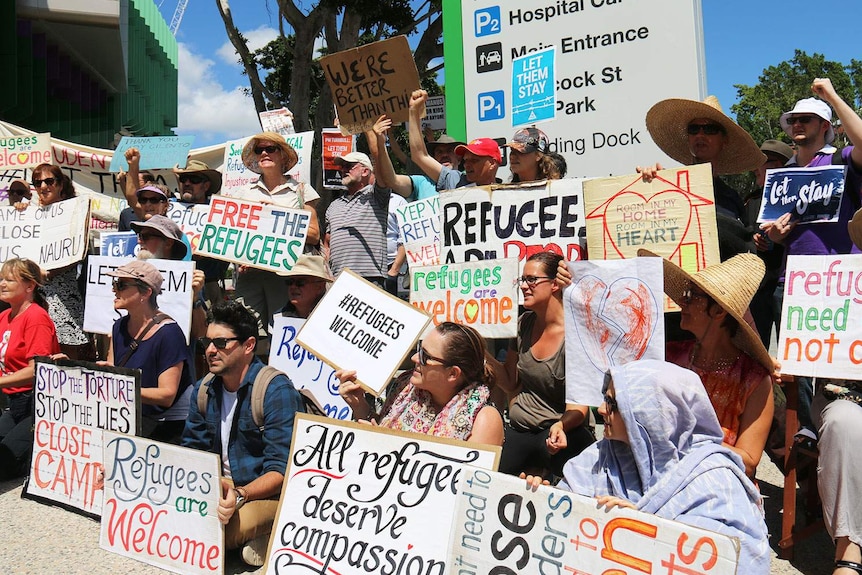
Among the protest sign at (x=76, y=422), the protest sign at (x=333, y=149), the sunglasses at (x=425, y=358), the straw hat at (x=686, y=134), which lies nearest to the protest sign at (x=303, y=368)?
the protest sign at (x=76, y=422)

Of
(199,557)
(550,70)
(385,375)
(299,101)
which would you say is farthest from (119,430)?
(299,101)

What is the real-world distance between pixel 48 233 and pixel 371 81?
10.1 feet

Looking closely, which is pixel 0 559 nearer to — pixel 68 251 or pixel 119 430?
pixel 119 430

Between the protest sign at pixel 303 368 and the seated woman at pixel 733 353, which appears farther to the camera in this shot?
the protest sign at pixel 303 368

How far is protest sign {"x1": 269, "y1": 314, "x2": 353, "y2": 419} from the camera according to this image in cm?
523

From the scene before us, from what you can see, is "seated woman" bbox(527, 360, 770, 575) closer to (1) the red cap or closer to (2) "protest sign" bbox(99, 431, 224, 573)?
(2) "protest sign" bbox(99, 431, 224, 573)

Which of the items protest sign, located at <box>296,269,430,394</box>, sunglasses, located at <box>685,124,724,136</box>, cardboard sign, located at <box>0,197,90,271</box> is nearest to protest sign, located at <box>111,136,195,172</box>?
cardboard sign, located at <box>0,197,90,271</box>

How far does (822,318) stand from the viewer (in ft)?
13.4

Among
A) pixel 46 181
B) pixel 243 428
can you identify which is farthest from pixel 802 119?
pixel 46 181

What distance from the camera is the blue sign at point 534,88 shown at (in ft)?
19.6

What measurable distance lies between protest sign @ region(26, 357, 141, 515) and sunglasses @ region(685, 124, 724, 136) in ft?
11.9

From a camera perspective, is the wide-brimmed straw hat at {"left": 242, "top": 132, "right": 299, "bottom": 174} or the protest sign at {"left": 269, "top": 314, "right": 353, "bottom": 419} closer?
the protest sign at {"left": 269, "top": 314, "right": 353, "bottom": 419}

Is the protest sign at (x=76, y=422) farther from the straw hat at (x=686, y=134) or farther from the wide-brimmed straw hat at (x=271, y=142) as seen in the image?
the straw hat at (x=686, y=134)

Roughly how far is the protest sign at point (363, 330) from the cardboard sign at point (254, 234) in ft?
5.44
